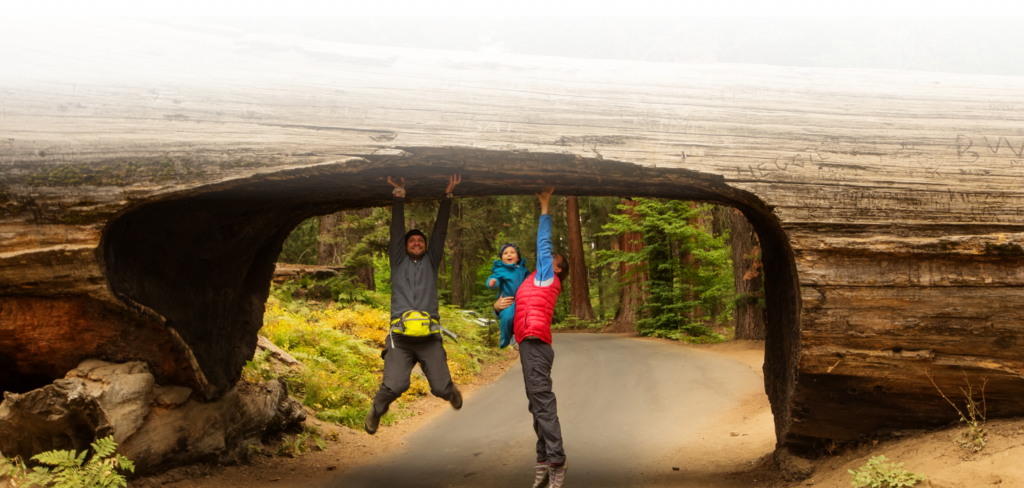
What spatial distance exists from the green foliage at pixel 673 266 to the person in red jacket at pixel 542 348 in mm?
14542

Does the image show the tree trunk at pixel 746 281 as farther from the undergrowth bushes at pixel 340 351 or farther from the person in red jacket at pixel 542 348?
the person in red jacket at pixel 542 348

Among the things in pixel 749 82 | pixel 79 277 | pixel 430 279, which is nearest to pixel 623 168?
pixel 749 82

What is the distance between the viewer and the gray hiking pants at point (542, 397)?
18.5 feet

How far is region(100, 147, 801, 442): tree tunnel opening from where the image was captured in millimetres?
5000

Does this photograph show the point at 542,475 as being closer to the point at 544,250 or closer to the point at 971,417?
the point at 544,250

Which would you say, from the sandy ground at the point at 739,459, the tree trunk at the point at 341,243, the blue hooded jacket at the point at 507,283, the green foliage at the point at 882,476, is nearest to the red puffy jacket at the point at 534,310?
the blue hooded jacket at the point at 507,283

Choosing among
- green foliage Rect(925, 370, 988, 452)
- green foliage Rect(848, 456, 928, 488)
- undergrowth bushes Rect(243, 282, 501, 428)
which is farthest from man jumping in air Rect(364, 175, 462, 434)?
green foliage Rect(925, 370, 988, 452)

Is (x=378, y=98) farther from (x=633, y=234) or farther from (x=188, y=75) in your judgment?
(x=633, y=234)

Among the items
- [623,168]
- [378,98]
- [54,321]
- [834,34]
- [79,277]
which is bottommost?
[54,321]

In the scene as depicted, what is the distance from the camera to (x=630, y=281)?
23031 mm

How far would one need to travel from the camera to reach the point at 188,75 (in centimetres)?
545

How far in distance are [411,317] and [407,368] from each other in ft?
1.78

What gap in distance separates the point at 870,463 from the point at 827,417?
2.37 ft

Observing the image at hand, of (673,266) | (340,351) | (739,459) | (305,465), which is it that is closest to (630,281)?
(673,266)
